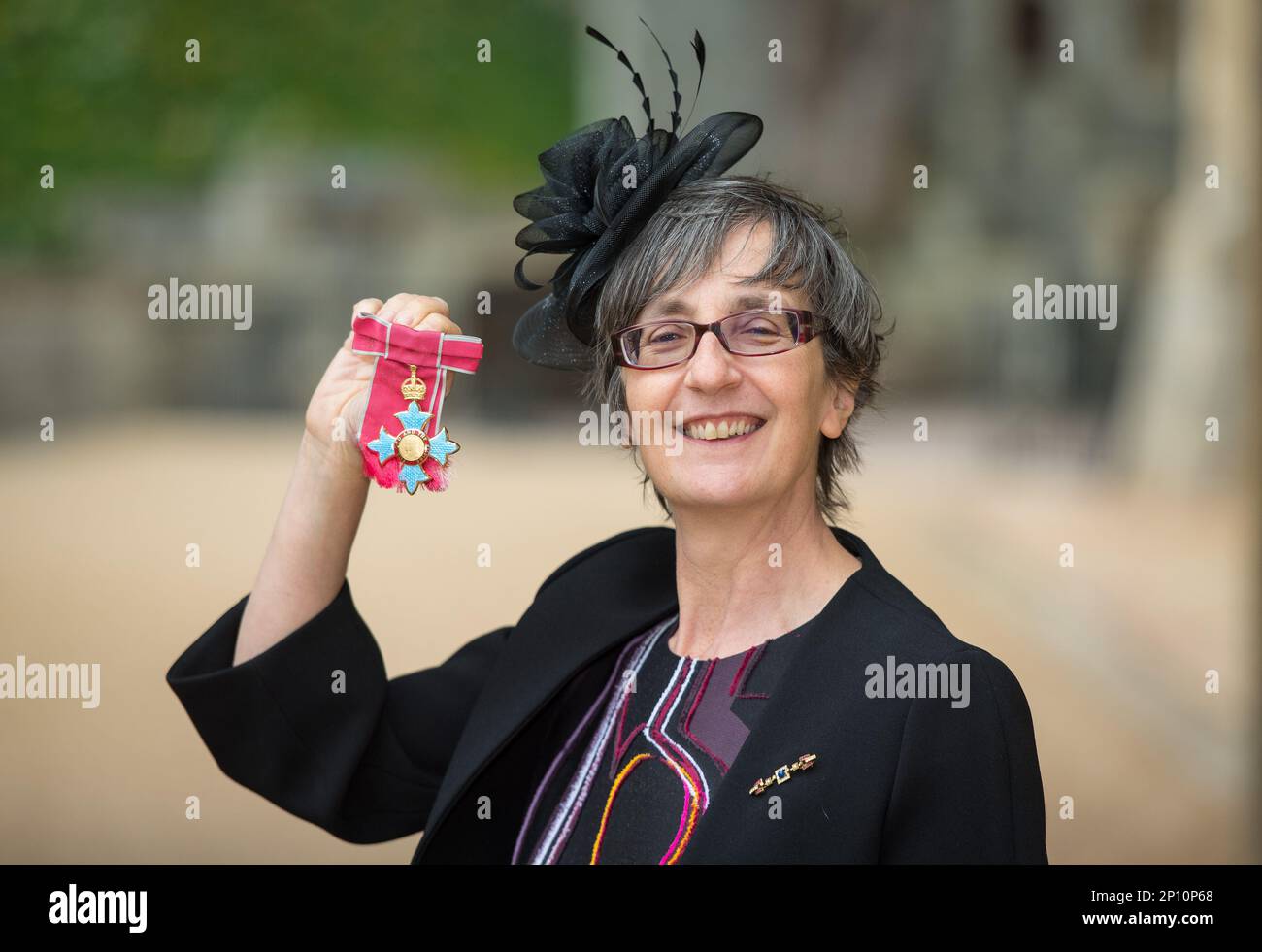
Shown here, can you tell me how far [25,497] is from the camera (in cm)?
1467

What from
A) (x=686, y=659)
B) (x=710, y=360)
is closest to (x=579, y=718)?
(x=686, y=659)

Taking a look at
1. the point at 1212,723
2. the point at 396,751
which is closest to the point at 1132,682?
Result: the point at 1212,723

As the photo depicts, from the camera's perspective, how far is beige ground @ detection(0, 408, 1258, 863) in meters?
5.42

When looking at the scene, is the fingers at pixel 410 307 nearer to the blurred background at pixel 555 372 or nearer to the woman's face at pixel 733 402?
the woman's face at pixel 733 402

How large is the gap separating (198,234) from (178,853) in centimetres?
1806

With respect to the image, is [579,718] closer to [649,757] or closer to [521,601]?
[649,757]

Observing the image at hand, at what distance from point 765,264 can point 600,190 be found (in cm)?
29

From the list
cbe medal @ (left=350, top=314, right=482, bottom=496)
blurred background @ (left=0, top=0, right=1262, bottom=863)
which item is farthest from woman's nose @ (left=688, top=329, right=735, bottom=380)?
blurred background @ (left=0, top=0, right=1262, bottom=863)

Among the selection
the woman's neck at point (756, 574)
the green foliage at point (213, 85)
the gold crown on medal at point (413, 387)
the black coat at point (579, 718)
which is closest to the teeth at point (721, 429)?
the woman's neck at point (756, 574)

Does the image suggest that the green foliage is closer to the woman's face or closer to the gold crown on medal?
the gold crown on medal

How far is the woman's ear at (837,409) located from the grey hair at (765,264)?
0.04 feet

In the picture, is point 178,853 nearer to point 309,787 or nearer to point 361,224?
point 309,787

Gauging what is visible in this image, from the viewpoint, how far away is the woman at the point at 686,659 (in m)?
1.73

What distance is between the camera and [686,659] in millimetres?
2078
